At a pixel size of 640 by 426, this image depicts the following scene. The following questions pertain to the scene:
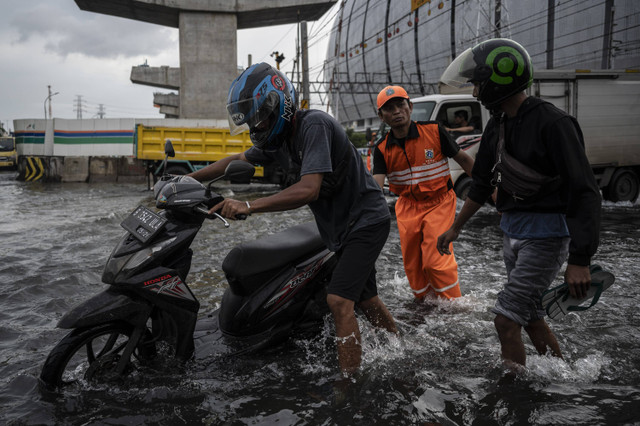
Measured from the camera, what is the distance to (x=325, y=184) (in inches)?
110

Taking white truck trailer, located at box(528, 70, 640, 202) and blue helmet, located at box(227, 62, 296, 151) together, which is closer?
blue helmet, located at box(227, 62, 296, 151)

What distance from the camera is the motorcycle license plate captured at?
9.05 ft

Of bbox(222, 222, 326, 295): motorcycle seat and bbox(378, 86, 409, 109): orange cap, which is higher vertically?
bbox(378, 86, 409, 109): orange cap

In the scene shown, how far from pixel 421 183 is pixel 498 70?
189 cm

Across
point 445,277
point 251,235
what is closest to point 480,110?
point 251,235

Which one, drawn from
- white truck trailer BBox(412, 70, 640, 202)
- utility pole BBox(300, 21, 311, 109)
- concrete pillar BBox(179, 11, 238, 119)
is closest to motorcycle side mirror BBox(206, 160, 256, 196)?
white truck trailer BBox(412, 70, 640, 202)

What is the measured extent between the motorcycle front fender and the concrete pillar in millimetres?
23003

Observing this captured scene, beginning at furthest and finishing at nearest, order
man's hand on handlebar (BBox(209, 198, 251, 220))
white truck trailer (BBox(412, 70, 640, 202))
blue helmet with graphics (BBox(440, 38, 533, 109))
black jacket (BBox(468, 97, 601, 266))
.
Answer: white truck trailer (BBox(412, 70, 640, 202)) < man's hand on handlebar (BBox(209, 198, 251, 220)) < blue helmet with graphics (BBox(440, 38, 533, 109)) < black jacket (BBox(468, 97, 601, 266))

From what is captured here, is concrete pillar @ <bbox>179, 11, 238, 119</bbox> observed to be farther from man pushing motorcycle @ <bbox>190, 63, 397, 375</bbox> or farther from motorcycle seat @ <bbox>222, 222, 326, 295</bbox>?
man pushing motorcycle @ <bbox>190, 63, 397, 375</bbox>

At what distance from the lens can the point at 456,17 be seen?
3428 centimetres

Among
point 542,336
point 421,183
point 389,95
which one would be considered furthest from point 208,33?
point 542,336

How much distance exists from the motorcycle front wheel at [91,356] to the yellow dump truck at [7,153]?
28659mm

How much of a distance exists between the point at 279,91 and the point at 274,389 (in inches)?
64.7

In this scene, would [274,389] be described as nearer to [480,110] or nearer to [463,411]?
[463,411]
